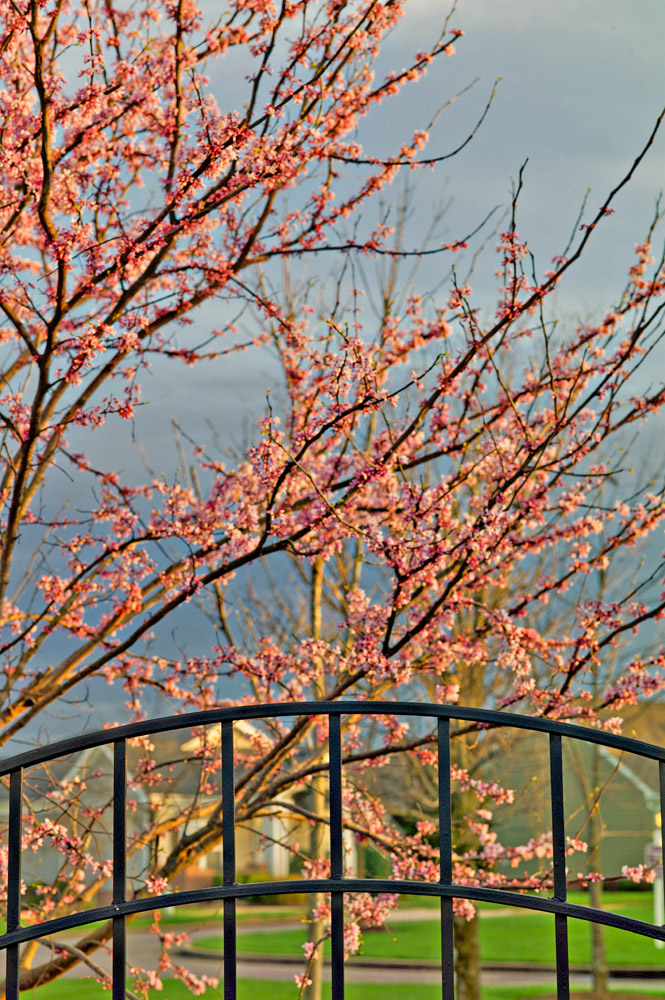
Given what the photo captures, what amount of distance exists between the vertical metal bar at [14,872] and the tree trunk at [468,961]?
8478 mm

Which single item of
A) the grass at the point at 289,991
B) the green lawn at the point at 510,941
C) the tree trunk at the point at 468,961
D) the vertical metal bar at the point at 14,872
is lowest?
the grass at the point at 289,991

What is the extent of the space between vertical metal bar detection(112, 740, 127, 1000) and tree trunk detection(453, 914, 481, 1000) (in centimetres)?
841

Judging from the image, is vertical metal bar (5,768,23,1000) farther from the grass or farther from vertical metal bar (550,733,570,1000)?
the grass

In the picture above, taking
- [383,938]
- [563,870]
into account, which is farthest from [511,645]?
[383,938]

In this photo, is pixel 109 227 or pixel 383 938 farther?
pixel 383 938

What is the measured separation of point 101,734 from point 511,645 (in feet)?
7.76

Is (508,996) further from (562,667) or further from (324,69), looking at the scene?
(324,69)

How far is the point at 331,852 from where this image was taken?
2641 millimetres

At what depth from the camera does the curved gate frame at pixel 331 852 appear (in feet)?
8.61

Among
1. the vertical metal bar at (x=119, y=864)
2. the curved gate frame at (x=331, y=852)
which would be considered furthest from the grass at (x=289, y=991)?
the vertical metal bar at (x=119, y=864)

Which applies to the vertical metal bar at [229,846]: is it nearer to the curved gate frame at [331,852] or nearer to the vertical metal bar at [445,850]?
the curved gate frame at [331,852]

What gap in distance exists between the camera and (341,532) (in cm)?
429

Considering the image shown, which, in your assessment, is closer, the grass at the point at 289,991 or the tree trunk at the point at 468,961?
the tree trunk at the point at 468,961

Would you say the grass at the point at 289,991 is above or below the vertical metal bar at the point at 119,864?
below
